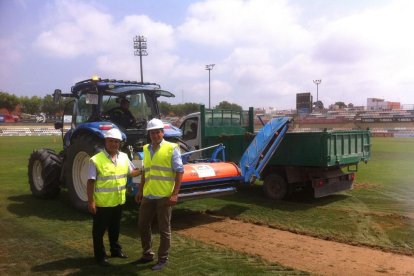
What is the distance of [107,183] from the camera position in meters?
5.50

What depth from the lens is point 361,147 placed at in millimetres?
10633

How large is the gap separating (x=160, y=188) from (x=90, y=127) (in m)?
3.30

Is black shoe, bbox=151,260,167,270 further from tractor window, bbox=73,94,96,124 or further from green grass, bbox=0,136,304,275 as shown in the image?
tractor window, bbox=73,94,96,124

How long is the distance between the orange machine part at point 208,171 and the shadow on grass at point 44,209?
2117mm

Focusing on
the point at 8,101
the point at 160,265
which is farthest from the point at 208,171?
the point at 8,101

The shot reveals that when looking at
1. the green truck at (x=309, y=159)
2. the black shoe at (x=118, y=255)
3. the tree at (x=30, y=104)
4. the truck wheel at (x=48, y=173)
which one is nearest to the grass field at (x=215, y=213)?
the black shoe at (x=118, y=255)

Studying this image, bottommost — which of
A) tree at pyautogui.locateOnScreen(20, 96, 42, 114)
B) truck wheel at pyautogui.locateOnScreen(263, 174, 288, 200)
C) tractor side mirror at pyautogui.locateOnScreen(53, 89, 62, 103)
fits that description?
truck wheel at pyautogui.locateOnScreen(263, 174, 288, 200)

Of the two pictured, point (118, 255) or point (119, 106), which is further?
point (119, 106)

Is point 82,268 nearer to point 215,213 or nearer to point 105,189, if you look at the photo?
point 105,189

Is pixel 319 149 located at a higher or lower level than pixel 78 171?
higher

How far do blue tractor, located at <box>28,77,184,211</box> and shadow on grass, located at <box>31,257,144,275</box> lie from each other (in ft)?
8.89

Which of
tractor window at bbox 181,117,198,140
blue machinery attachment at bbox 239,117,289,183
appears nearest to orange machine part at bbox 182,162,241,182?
blue machinery attachment at bbox 239,117,289,183

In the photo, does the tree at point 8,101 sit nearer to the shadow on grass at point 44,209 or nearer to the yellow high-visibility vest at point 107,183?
the shadow on grass at point 44,209

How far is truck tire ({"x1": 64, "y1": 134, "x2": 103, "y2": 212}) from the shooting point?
26.9 feet
